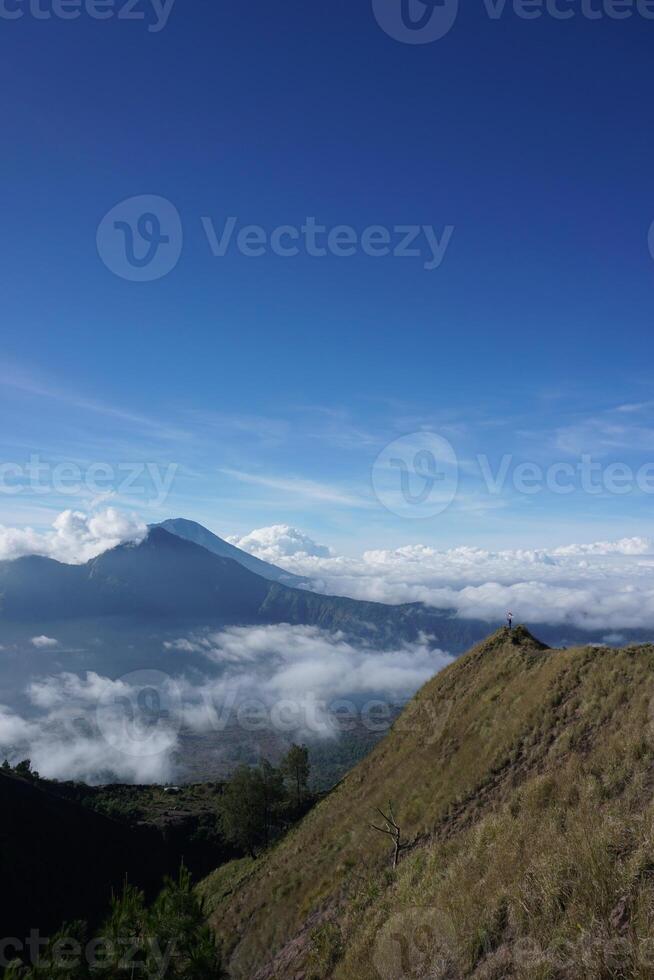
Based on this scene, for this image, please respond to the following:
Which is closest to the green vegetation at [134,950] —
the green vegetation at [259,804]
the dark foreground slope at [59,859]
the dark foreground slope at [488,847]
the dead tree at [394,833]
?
the dark foreground slope at [488,847]

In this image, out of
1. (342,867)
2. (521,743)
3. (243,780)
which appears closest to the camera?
(521,743)

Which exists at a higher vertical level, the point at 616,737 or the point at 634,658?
the point at 634,658

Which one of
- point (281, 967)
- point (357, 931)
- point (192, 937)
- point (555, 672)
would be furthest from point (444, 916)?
point (555, 672)

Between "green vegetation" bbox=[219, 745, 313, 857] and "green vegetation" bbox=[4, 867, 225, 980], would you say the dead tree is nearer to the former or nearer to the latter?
"green vegetation" bbox=[4, 867, 225, 980]

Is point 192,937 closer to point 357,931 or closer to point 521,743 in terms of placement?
point 357,931

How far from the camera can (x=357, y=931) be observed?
18.5 meters

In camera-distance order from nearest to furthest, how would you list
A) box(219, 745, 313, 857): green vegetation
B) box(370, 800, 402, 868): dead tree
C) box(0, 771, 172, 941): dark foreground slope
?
box(370, 800, 402, 868): dead tree, box(0, 771, 172, 941): dark foreground slope, box(219, 745, 313, 857): green vegetation

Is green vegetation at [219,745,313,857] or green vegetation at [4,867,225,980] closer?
green vegetation at [4,867,225,980]

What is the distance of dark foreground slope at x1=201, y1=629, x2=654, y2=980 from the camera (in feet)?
34.0

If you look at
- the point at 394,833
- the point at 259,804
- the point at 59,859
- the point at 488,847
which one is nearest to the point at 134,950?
the point at 488,847

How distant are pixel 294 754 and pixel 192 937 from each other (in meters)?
57.2

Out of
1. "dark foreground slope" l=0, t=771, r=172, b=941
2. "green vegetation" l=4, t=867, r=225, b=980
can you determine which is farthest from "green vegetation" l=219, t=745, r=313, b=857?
"green vegetation" l=4, t=867, r=225, b=980

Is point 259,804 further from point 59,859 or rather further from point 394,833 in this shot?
point 394,833

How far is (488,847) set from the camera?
16344 millimetres
